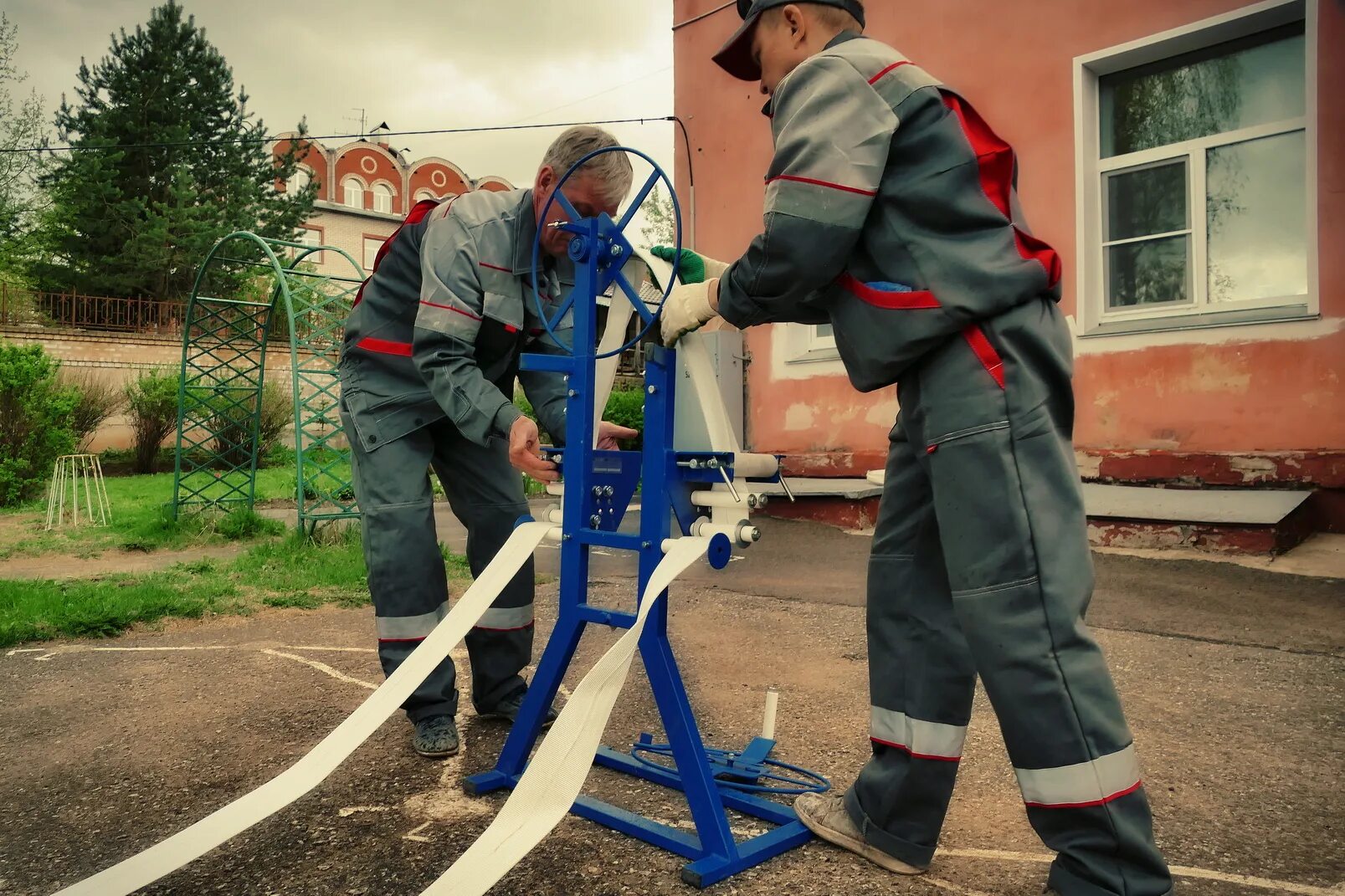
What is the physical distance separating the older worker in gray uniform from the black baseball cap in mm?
533

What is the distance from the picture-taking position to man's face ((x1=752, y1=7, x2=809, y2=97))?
2166mm

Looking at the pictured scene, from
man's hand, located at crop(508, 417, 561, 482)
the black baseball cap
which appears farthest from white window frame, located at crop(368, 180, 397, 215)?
the black baseball cap

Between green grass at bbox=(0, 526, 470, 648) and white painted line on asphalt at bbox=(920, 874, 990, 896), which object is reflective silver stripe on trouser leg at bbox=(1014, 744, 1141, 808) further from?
green grass at bbox=(0, 526, 470, 648)

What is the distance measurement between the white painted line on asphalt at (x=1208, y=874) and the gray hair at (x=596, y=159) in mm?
1963

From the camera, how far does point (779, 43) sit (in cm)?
220

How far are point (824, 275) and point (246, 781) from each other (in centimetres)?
217

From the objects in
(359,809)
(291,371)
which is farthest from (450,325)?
(291,371)

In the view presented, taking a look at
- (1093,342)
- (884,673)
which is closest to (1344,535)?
(1093,342)

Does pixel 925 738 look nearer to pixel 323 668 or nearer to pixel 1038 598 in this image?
pixel 1038 598

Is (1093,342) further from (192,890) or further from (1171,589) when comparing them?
(192,890)

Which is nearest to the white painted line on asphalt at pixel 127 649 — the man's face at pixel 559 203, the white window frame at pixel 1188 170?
the man's face at pixel 559 203

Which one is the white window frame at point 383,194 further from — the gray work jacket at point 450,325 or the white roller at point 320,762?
the white roller at point 320,762

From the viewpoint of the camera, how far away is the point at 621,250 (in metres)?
2.43

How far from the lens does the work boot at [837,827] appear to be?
2121mm
